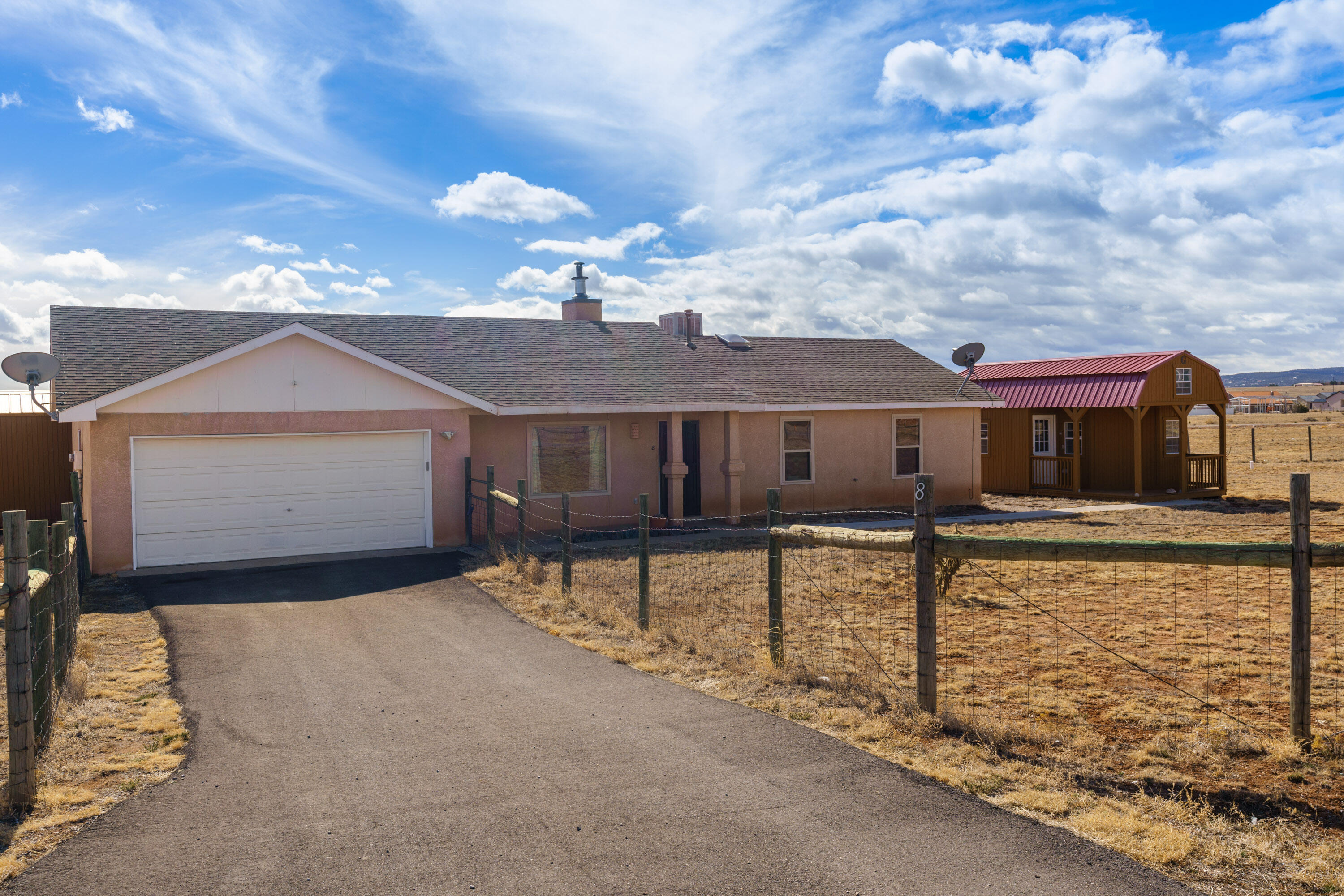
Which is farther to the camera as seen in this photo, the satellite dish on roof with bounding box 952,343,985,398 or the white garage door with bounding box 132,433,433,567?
the satellite dish on roof with bounding box 952,343,985,398

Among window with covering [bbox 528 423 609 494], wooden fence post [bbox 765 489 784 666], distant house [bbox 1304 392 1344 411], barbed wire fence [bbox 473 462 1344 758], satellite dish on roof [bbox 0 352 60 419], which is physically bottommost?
barbed wire fence [bbox 473 462 1344 758]

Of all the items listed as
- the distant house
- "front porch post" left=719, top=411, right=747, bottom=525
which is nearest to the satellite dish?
"front porch post" left=719, top=411, right=747, bottom=525

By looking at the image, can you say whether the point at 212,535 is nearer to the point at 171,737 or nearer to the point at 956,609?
the point at 171,737

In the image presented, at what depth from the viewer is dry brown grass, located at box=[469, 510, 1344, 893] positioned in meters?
4.46

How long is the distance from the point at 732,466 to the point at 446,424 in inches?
231

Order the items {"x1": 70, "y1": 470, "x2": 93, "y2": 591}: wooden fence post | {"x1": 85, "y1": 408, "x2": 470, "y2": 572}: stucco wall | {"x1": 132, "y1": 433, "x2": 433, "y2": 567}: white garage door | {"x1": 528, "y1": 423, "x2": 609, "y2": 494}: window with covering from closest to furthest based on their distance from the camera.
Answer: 1. {"x1": 70, "y1": 470, "x2": 93, "y2": 591}: wooden fence post
2. {"x1": 85, "y1": 408, "x2": 470, "y2": 572}: stucco wall
3. {"x1": 132, "y1": 433, "x2": 433, "y2": 567}: white garage door
4. {"x1": 528, "y1": 423, "x2": 609, "y2": 494}: window with covering

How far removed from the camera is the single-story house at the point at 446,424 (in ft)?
46.6

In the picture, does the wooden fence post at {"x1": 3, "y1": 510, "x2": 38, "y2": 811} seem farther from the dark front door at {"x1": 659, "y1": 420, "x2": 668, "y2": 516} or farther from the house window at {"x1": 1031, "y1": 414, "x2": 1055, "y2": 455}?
the house window at {"x1": 1031, "y1": 414, "x2": 1055, "y2": 455}

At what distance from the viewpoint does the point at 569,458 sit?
724 inches

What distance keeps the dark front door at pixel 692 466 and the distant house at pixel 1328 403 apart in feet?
294

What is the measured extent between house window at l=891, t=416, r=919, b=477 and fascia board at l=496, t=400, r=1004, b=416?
1.02 ft

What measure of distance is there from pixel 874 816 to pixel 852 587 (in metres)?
7.52

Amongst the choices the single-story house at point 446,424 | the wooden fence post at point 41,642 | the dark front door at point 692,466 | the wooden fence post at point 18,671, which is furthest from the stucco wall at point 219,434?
the wooden fence post at point 18,671

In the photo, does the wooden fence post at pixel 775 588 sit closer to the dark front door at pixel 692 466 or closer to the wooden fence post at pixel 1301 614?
the wooden fence post at pixel 1301 614
